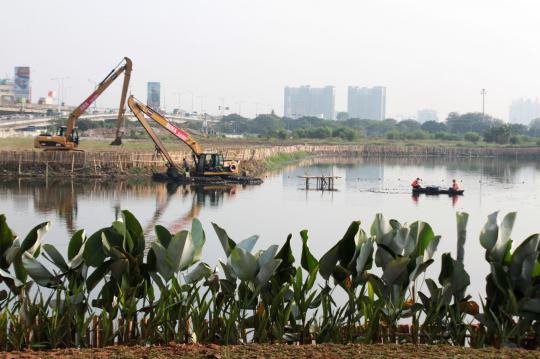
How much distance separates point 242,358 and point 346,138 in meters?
126

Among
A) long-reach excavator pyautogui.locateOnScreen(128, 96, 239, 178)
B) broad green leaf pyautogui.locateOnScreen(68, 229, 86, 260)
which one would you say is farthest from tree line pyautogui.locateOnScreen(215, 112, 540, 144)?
broad green leaf pyautogui.locateOnScreen(68, 229, 86, 260)

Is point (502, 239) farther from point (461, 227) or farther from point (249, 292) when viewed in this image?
point (249, 292)

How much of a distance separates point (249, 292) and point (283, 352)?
4.84ft

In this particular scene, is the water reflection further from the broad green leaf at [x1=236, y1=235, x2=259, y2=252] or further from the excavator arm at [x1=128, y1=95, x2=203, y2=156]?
the broad green leaf at [x1=236, y1=235, x2=259, y2=252]

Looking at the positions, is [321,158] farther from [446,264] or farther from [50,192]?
[446,264]

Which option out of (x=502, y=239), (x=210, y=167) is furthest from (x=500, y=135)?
(x=502, y=239)

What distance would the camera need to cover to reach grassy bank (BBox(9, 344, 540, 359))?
8.69m

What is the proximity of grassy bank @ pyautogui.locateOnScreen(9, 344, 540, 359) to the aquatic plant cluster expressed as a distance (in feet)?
2.36

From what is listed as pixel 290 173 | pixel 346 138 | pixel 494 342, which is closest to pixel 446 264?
pixel 494 342

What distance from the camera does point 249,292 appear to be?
33.7ft

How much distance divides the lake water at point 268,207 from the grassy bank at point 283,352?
9565 mm

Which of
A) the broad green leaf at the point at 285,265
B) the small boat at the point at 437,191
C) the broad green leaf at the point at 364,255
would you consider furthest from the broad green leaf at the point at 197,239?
the small boat at the point at 437,191

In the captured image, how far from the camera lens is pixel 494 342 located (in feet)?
34.1

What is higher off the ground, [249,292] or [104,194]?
[249,292]
